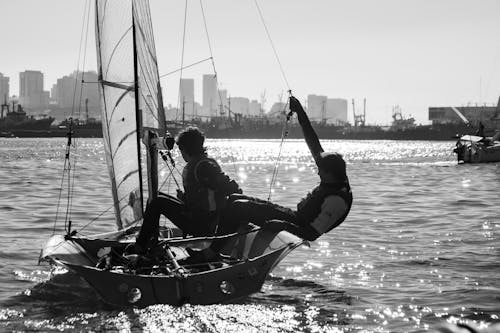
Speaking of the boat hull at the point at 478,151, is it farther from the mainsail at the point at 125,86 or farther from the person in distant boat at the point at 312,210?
the person in distant boat at the point at 312,210

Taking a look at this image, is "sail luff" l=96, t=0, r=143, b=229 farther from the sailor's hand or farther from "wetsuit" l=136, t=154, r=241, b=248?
the sailor's hand

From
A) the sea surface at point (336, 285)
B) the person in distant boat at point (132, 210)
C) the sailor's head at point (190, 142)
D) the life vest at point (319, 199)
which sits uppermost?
the sailor's head at point (190, 142)

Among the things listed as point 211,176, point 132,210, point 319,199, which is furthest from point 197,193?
point 132,210

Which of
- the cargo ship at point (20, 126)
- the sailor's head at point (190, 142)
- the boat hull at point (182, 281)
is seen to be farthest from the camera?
the cargo ship at point (20, 126)

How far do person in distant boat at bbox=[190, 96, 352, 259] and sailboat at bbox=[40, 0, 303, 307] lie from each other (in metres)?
0.25

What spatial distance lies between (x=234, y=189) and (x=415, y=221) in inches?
→ 384

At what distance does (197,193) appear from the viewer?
35.8ft

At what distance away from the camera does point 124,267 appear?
1077 cm

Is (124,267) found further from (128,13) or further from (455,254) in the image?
(455,254)

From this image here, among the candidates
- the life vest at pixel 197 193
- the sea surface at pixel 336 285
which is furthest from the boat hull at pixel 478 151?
the life vest at pixel 197 193

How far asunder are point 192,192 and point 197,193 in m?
0.08

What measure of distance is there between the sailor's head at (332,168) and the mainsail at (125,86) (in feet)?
11.5

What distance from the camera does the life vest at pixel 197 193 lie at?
10.9 metres

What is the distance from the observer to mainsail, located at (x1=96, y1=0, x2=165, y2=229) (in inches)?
538
